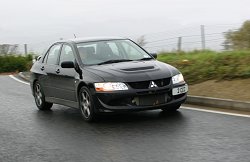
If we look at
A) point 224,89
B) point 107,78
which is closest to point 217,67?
point 224,89

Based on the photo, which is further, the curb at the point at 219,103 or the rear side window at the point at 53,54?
the rear side window at the point at 53,54

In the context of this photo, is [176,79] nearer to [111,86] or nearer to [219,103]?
[111,86]

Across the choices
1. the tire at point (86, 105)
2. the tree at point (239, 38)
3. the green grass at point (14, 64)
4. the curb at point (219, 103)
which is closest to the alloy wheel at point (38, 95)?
the tire at point (86, 105)

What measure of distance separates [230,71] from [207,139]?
5170 millimetres

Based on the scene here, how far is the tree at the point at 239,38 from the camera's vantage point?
1906 cm

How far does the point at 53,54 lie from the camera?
11.7 metres

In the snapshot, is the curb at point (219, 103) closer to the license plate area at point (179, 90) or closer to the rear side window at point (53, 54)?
the license plate area at point (179, 90)

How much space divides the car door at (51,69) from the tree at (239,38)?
28.7ft

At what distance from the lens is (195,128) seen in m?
8.87

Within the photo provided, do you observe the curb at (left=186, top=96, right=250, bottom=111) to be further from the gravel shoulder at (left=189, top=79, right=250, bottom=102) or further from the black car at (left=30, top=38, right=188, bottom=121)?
the black car at (left=30, top=38, right=188, bottom=121)

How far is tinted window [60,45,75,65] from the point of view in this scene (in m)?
10.8

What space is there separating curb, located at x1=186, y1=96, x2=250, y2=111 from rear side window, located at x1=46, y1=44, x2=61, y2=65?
2911 millimetres

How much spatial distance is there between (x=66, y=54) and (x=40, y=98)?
1.57 meters

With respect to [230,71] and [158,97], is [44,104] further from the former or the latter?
[230,71]
